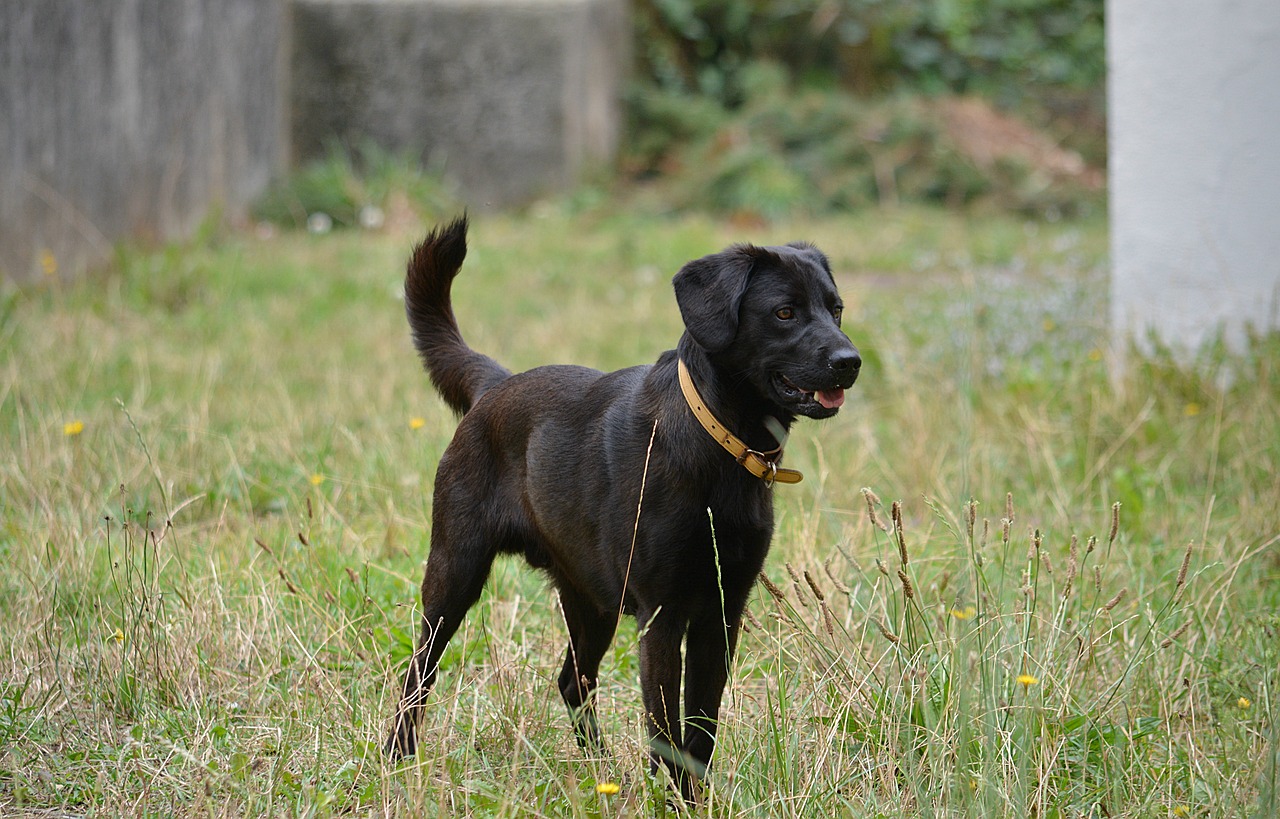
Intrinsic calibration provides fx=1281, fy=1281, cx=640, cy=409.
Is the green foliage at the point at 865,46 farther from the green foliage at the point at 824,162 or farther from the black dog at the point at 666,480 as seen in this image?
the black dog at the point at 666,480

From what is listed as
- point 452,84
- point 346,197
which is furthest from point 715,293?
point 452,84

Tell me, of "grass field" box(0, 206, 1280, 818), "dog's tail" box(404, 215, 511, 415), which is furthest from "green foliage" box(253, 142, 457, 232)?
"dog's tail" box(404, 215, 511, 415)

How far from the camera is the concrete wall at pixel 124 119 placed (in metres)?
6.27

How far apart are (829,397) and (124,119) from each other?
6.21 metres

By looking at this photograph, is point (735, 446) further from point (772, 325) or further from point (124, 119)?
point (124, 119)

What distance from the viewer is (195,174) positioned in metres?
8.36

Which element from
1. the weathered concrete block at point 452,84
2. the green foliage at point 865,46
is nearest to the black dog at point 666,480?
the weathered concrete block at point 452,84

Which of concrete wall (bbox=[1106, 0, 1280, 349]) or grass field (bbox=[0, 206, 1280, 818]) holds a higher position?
concrete wall (bbox=[1106, 0, 1280, 349])

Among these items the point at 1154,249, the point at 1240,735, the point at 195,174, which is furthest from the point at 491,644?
the point at 195,174

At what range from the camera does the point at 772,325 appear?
7.79 feet

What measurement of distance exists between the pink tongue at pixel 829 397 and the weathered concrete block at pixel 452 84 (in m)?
8.46

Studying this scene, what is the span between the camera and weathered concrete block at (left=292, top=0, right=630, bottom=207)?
1026 centimetres

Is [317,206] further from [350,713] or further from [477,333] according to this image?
[350,713]

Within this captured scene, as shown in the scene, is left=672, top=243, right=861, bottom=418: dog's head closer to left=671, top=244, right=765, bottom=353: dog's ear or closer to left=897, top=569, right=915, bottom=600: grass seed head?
left=671, top=244, right=765, bottom=353: dog's ear
